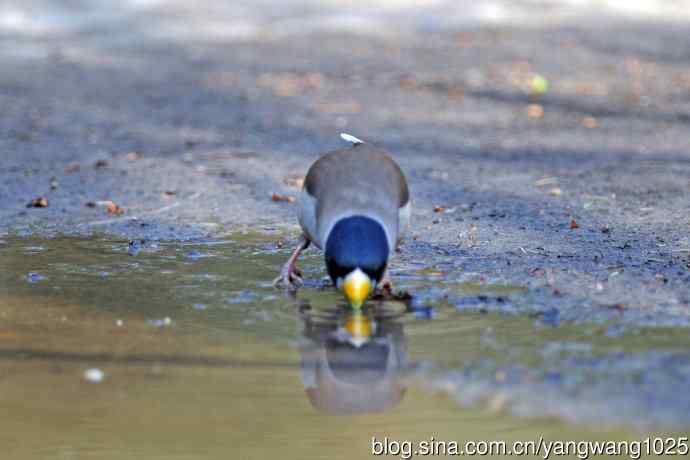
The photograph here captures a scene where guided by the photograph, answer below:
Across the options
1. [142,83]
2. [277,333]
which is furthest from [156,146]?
[277,333]

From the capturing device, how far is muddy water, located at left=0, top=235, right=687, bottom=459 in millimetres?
4430

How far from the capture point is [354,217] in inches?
224

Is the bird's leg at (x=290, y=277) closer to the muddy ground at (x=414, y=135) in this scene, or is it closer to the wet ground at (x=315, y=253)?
the wet ground at (x=315, y=253)

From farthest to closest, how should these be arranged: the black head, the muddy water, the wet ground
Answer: the black head
the wet ground
the muddy water

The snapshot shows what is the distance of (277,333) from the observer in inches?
219

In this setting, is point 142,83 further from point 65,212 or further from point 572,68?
point 65,212

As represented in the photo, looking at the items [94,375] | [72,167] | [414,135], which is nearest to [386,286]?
[94,375]

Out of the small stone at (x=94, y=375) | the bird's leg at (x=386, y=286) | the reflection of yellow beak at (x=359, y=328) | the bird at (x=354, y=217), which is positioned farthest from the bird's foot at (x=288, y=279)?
the small stone at (x=94, y=375)

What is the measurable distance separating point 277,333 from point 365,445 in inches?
50.5

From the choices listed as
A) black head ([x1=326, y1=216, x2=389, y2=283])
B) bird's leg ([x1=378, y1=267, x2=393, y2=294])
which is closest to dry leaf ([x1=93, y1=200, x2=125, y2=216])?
bird's leg ([x1=378, y1=267, x2=393, y2=294])

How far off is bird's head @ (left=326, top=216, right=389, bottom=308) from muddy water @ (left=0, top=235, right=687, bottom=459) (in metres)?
0.23

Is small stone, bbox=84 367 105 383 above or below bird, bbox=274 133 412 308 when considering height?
below

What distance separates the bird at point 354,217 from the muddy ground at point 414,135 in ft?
2.43

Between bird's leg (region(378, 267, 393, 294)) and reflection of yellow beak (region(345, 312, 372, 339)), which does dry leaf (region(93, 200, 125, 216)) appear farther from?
reflection of yellow beak (region(345, 312, 372, 339))
